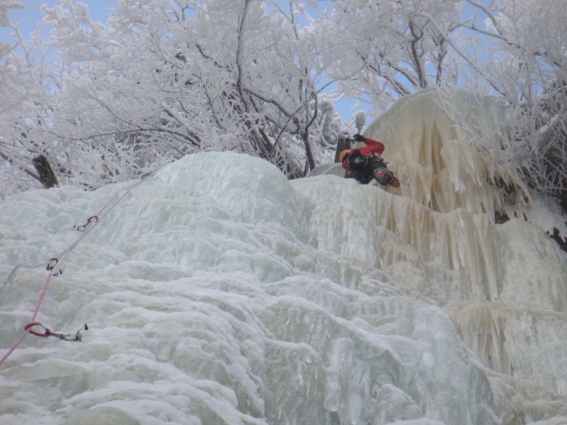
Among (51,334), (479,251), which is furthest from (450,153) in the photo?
(51,334)

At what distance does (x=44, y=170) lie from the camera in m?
7.85

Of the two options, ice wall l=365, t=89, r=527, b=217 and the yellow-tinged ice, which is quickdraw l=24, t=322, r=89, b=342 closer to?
the yellow-tinged ice

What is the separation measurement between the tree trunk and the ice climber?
14.5 ft

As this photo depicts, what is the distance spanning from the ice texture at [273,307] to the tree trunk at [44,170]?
3.59 m

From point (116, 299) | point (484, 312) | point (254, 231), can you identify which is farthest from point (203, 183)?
point (484, 312)

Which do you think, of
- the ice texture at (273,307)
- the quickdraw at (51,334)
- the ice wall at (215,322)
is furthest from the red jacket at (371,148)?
the quickdraw at (51,334)

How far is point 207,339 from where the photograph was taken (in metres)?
2.36

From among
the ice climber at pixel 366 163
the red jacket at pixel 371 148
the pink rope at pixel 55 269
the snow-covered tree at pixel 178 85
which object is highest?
the snow-covered tree at pixel 178 85

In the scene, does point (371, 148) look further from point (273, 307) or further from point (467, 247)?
point (273, 307)

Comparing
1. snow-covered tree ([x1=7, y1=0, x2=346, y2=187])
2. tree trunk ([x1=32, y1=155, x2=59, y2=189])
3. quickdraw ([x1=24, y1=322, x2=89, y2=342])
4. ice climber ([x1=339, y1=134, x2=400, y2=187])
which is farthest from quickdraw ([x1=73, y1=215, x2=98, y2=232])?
tree trunk ([x1=32, y1=155, x2=59, y2=189])

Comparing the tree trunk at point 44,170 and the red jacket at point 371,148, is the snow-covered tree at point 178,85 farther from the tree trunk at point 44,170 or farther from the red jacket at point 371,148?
the red jacket at point 371,148

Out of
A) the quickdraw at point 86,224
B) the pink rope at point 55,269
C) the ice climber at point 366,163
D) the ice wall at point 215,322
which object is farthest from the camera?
the ice climber at point 366,163

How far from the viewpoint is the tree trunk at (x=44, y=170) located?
7.81m

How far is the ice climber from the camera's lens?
19.1ft
